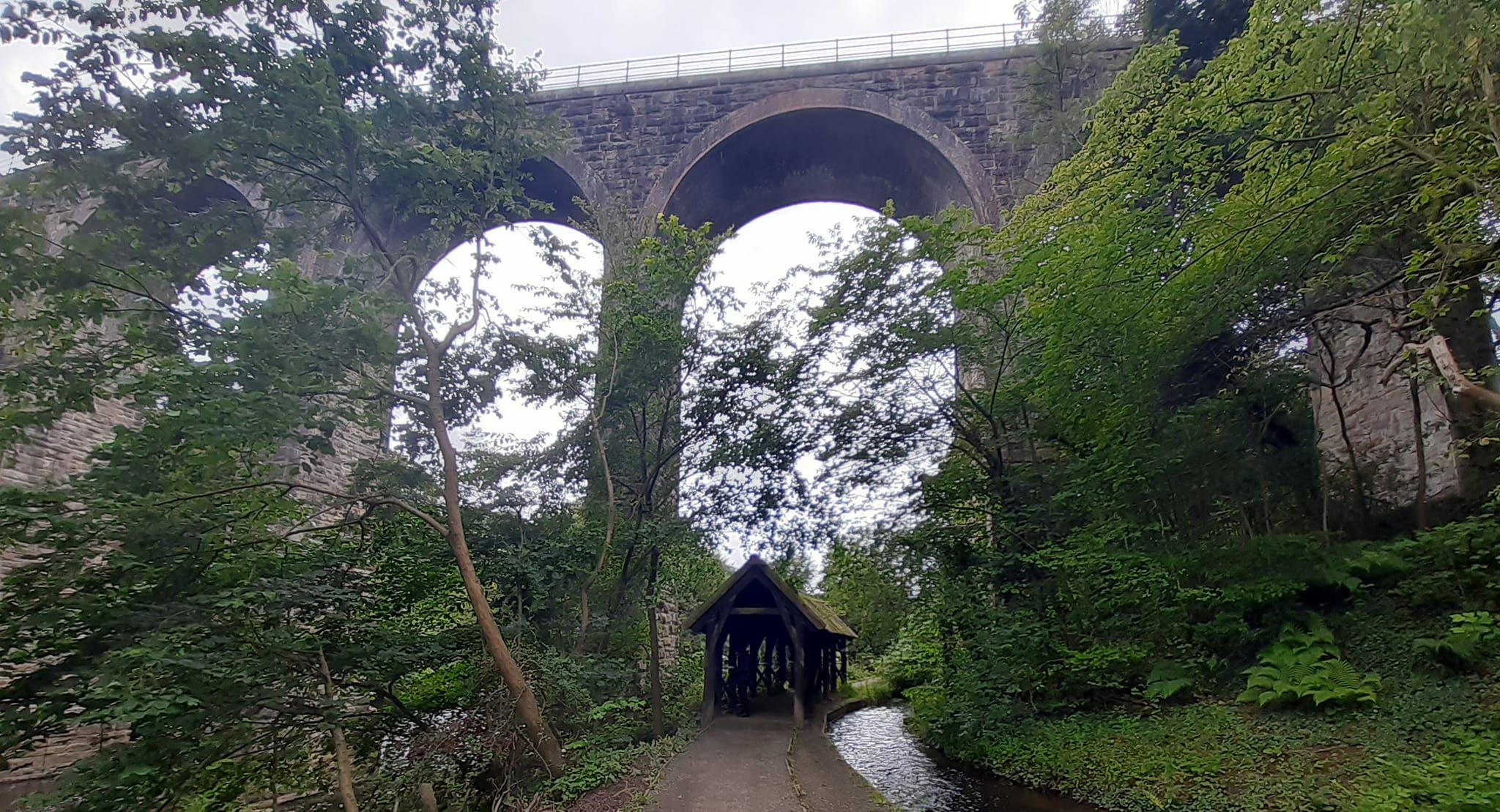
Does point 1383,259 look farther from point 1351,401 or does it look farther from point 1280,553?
point 1351,401

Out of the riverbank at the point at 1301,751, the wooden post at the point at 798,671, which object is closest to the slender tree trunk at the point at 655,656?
the wooden post at the point at 798,671

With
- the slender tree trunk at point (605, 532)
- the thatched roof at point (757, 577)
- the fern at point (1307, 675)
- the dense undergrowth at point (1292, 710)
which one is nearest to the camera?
the dense undergrowth at point (1292, 710)

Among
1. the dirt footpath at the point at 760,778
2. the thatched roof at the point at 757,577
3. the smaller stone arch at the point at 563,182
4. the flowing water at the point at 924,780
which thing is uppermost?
the smaller stone arch at the point at 563,182

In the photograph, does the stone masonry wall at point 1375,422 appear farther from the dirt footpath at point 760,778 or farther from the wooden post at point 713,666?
the wooden post at point 713,666

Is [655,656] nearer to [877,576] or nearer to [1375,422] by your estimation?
[877,576]

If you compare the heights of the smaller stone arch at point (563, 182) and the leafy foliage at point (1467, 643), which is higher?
the smaller stone arch at point (563, 182)

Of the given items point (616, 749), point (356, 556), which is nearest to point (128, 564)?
point (356, 556)

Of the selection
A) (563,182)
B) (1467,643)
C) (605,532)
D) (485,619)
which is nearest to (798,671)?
(605,532)

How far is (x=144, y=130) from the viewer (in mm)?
5496

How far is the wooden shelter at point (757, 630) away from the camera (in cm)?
949

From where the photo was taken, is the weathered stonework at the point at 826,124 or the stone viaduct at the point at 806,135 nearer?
the stone viaduct at the point at 806,135

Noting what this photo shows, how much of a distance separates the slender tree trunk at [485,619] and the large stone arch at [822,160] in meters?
6.57

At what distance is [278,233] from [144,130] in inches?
42.2

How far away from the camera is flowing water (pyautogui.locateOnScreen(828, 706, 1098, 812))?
21.2 ft
